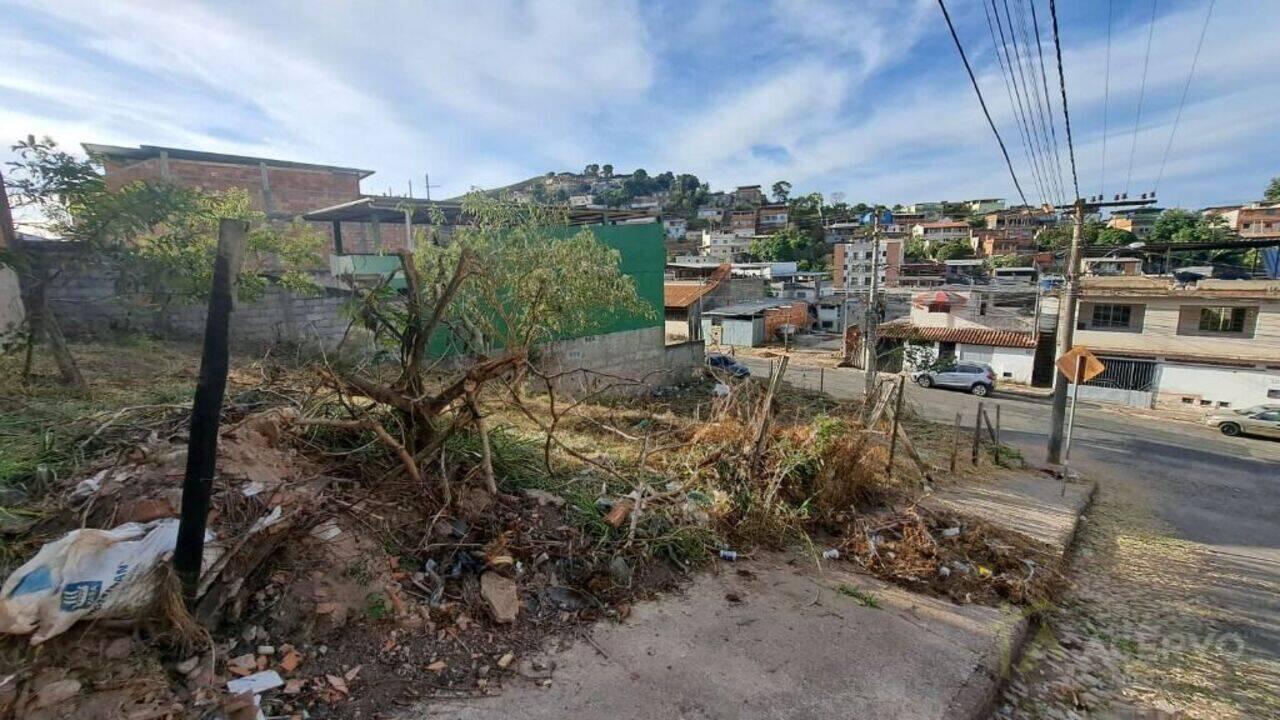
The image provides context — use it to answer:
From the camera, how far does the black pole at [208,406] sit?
2572mm

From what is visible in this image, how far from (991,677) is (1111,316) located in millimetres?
25080

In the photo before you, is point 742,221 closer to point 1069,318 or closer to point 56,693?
point 1069,318

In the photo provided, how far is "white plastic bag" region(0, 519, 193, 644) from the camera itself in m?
2.52

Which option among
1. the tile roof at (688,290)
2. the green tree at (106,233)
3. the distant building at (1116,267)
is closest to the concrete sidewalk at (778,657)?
the green tree at (106,233)

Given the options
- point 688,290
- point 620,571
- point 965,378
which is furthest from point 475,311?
point 688,290

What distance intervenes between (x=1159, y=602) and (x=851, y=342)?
2391cm

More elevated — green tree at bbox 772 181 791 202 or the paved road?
green tree at bbox 772 181 791 202

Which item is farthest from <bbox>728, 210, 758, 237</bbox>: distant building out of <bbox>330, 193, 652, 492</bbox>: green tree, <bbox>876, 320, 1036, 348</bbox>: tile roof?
<bbox>330, 193, 652, 492</bbox>: green tree

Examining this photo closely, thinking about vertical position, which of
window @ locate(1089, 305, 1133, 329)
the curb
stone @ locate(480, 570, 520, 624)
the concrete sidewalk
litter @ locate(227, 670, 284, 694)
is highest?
window @ locate(1089, 305, 1133, 329)

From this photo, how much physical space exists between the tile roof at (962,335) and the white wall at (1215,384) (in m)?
4.78

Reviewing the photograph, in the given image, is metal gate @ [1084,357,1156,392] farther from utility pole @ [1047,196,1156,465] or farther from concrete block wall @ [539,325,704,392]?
concrete block wall @ [539,325,704,392]

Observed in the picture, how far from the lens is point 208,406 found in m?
2.69

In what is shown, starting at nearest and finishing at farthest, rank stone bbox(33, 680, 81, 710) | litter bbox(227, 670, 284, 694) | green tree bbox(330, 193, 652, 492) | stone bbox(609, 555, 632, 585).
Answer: stone bbox(33, 680, 81, 710), litter bbox(227, 670, 284, 694), stone bbox(609, 555, 632, 585), green tree bbox(330, 193, 652, 492)

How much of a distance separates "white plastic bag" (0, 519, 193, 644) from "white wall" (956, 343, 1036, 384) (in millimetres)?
29548
